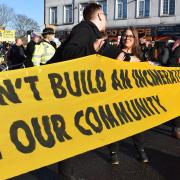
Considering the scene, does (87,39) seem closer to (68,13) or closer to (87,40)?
(87,40)

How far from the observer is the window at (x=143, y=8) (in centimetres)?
3606

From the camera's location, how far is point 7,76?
3633 millimetres

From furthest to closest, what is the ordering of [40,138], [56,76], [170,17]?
[170,17] < [56,76] < [40,138]

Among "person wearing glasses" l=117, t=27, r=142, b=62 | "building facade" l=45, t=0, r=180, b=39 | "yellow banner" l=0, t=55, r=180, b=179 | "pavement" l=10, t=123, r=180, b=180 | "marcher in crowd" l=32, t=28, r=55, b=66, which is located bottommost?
"pavement" l=10, t=123, r=180, b=180

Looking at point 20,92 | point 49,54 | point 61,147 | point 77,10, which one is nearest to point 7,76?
point 20,92

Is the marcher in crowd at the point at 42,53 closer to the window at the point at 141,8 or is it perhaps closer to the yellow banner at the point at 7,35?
the yellow banner at the point at 7,35

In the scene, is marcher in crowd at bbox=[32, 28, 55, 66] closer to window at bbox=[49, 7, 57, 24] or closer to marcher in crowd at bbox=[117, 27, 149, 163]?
marcher in crowd at bbox=[117, 27, 149, 163]

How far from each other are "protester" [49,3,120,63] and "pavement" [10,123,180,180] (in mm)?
1031

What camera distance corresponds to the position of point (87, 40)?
4.30m

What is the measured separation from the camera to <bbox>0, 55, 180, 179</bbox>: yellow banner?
3588mm

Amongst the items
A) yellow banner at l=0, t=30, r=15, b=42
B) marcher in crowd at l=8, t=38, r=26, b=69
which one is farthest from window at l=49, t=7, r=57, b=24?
marcher in crowd at l=8, t=38, r=26, b=69

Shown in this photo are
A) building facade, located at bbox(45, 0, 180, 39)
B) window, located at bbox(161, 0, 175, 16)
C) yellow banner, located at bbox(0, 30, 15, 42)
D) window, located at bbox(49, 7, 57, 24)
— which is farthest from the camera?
window, located at bbox(49, 7, 57, 24)

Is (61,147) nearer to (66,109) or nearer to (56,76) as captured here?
(66,109)

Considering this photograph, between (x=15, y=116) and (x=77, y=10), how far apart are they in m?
39.4
